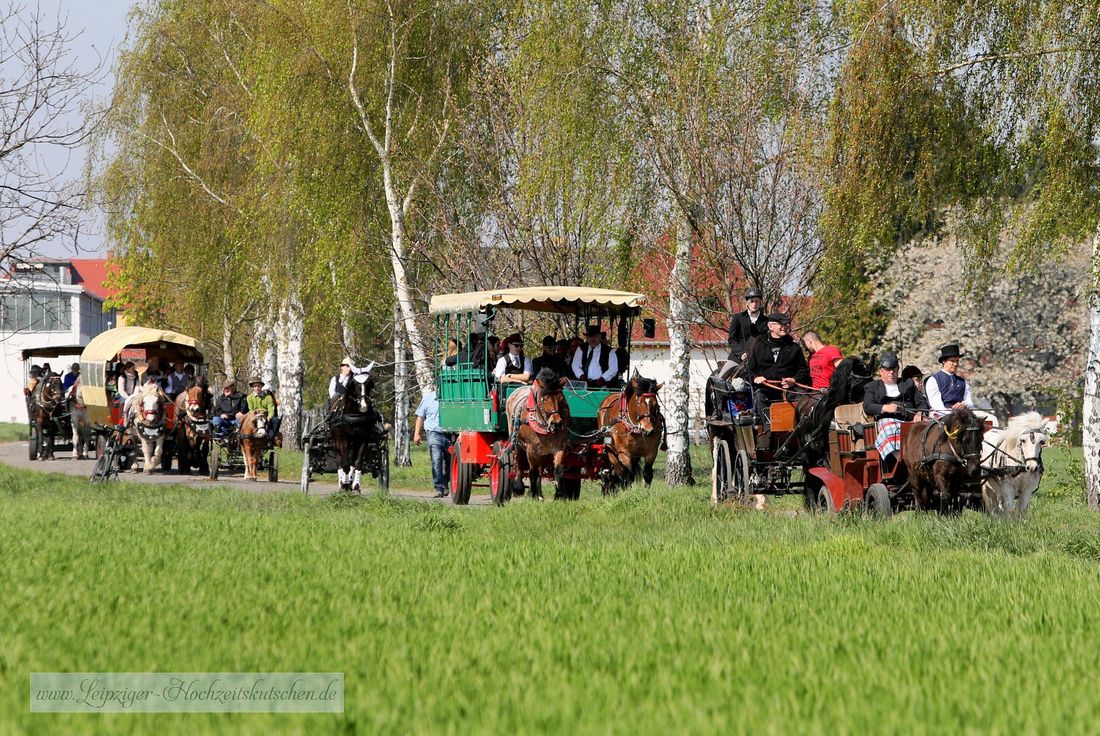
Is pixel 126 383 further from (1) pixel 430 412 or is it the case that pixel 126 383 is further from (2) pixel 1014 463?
(2) pixel 1014 463

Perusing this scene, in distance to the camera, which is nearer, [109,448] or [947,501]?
[947,501]

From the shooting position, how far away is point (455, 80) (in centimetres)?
2997

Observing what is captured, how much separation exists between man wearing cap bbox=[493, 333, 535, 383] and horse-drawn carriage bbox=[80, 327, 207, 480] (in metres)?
7.87

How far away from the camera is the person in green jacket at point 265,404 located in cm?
2753

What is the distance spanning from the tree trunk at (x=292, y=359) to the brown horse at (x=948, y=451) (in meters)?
22.9

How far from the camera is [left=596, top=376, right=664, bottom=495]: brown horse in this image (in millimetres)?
19781

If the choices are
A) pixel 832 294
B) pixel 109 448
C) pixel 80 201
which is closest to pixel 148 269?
pixel 109 448

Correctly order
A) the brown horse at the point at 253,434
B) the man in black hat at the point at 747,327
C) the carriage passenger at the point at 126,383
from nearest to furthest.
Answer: the man in black hat at the point at 747,327 < the brown horse at the point at 253,434 < the carriage passenger at the point at 126,383

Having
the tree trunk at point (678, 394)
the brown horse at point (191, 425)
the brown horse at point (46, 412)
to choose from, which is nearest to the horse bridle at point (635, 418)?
the tree trunk at point (678, 394)

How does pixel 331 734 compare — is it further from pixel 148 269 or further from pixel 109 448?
pixel 148 269

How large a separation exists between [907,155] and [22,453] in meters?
30.9

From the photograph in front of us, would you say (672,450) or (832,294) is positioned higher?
(832,294)

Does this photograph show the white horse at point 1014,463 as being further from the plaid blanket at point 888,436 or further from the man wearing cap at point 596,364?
the man wearing cap at point 596,364

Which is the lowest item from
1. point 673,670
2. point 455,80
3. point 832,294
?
point 673,670
